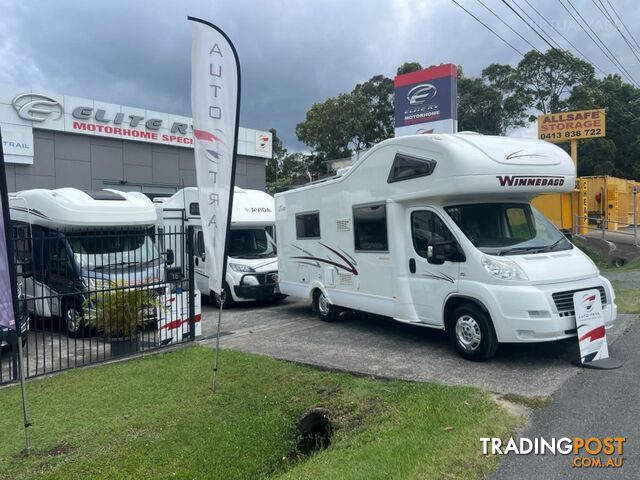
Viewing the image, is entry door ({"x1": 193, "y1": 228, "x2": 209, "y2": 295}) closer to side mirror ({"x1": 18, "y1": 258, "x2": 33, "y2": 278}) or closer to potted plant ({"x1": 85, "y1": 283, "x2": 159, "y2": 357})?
side mirror ({"x1": 18, "y1": 258, "x2": 33, "y2": 278})

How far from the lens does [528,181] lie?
690 cm

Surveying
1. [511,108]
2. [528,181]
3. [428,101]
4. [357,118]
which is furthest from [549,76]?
[528,181]

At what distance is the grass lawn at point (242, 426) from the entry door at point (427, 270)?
178cm

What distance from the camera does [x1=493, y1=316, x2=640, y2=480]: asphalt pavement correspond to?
3.71m

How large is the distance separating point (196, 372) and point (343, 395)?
2267 mm

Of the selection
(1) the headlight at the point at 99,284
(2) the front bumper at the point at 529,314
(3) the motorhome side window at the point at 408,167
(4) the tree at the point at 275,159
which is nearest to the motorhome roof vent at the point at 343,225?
(3) the motorhome side window at the point at 408,167

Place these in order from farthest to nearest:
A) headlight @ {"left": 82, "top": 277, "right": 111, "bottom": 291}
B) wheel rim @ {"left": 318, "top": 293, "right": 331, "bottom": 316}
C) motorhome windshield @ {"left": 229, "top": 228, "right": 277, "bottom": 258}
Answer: motorhome windshield @ {"left": 229, "top": 228, "right": 277, "bottom": 258} → wheel rim @ {"left": 318, "top": 293, "right": 331, "bottom": 316} → headlight @ {"left": 82, "top": 277, "right": 111, "bottom": 291}

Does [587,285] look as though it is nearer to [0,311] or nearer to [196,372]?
[196,372]

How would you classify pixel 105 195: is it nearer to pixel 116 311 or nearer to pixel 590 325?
pixel 116 311

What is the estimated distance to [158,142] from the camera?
23797 millimetres

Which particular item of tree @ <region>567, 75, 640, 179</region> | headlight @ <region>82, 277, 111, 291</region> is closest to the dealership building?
headlight @ <region>82, 277, 111, 291</region>

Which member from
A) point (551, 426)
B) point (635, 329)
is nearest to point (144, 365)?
point (551, 426)

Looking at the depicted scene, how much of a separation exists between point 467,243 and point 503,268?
0.63 meters
